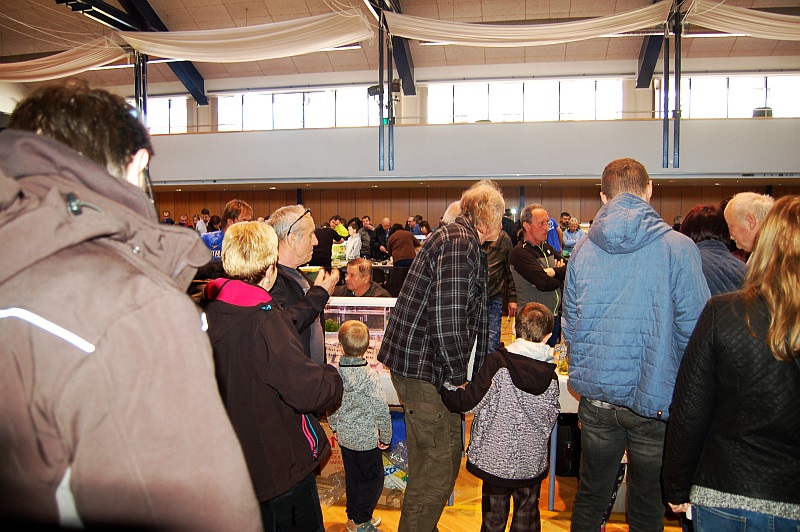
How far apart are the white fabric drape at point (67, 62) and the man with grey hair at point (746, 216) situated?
38.5 ft

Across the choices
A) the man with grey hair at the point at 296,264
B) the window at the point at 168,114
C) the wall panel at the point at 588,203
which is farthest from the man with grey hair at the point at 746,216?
the window at the point at 168,114

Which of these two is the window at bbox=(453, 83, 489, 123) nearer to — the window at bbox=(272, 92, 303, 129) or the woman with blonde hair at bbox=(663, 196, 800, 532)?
the window at bbox=(272, 92, 303, 129)

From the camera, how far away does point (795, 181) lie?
1470cm

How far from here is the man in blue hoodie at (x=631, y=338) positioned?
7.90 feet

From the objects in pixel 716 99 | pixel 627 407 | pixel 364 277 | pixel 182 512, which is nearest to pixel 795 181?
pixel 716 99

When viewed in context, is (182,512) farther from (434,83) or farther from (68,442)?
(434,83)

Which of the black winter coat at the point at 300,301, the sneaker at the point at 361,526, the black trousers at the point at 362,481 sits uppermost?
the black winter coat at the point at 300,301

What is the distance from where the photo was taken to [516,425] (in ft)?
9.31

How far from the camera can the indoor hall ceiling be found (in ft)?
46.9

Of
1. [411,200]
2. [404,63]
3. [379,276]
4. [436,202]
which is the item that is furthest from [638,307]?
[411,200]

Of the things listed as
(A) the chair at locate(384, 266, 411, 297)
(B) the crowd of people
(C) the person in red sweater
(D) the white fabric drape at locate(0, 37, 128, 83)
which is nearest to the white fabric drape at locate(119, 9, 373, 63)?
(D) the white fabric drape at locate(0, 37, 128, 83)

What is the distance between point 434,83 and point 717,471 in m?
16.5

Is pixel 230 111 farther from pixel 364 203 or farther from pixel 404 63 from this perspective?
pixel 404 63

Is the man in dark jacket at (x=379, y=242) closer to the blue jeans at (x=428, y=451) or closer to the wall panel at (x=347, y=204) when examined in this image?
the wall panel at (x=347, y=204)
